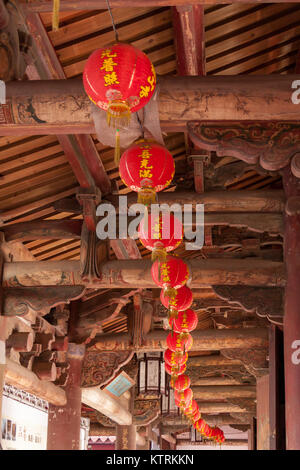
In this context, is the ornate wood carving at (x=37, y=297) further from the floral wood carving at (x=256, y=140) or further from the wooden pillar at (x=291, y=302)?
the floral wood carving at (x=256, y=140)

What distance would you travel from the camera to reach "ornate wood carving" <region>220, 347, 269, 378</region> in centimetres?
1022

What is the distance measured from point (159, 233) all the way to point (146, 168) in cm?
89

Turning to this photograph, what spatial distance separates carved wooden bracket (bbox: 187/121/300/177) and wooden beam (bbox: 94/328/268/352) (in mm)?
5948

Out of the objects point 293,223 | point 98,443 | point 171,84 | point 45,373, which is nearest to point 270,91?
point 171,84

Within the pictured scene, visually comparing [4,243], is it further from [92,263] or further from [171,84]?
[171,84]

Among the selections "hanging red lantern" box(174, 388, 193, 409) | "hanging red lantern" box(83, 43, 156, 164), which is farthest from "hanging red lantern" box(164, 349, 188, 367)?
"hanging red lantern" box(83, 43, 156, 164)

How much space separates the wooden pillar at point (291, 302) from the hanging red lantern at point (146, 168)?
209 cm

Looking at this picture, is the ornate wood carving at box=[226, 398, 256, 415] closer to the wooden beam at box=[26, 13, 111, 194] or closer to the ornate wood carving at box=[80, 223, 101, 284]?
the ornate wood carving at box=[80, 223, 101, 284]

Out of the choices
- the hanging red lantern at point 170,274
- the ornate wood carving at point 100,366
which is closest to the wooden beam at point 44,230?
the hanging red lantern at point 170,274

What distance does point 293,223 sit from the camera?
Answer: 603cm

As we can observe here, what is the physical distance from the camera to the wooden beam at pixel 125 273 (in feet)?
22.0

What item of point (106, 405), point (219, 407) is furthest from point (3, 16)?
point (219, 407)

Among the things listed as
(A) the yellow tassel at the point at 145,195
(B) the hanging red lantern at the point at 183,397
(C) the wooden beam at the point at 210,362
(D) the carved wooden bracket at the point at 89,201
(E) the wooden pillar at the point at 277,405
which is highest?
(D) the carved wooden bracket at the point at 89,201

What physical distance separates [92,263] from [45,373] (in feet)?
9.32
